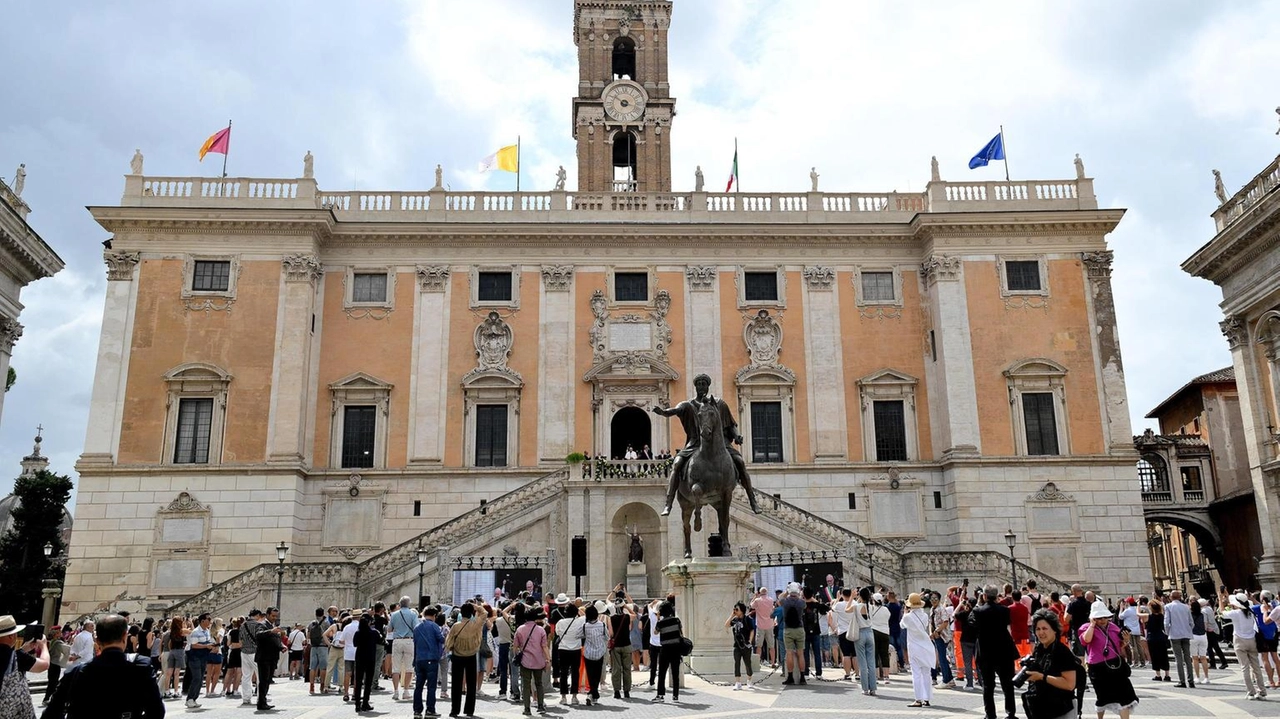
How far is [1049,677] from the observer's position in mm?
7293

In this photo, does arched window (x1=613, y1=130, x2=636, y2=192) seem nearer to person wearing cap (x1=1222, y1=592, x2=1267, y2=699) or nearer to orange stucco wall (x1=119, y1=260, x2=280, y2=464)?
orange stucco wall (x1=119, y1=260, x2=280, y2=464)

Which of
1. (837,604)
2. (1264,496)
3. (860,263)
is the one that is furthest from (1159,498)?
(837,604)

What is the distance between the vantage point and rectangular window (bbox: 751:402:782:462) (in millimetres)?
36281

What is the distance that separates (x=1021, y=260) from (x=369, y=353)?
24464 millimetres

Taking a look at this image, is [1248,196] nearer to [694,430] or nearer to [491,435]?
[694,430]

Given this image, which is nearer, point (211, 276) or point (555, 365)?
point (211, 276)

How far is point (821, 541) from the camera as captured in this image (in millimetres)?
30531

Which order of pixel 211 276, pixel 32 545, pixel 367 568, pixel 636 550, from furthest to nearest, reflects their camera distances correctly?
pixel 32 545
pixel 211 276
pixel 636 550
pixel 367 568

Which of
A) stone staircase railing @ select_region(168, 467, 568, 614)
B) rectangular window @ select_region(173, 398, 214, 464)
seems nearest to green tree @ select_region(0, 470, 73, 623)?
rectangular window @ select_region(173, 398, 214, 464)

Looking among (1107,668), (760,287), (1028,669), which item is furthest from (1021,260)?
(1028,669)

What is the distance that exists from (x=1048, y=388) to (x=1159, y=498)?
63.0 feet

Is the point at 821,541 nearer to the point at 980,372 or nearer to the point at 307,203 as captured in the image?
the point at 980,372

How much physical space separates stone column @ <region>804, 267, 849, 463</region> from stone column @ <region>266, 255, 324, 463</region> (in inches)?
712

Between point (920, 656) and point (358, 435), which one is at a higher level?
point (358, 435)
